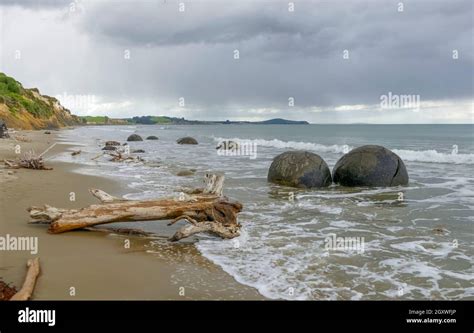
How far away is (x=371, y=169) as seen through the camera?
46.2ft

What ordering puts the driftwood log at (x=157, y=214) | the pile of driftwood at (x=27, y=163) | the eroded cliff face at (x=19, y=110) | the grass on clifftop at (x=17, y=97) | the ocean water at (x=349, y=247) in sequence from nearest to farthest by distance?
the ocean water at (x=349, y=247) < the driftwood log at (x=157, y=214) < the pile of driftwood at (x=27, y=163) < the eroded cliff face at (x=19, y=110) < the grass on clifftop at (x=17, y=97)

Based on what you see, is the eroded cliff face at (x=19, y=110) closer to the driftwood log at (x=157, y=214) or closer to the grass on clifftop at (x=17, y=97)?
the grass on clifftop at (x=17, y=97)

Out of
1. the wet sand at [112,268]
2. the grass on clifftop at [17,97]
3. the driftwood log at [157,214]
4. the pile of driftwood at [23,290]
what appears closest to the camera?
the pile of driftwood at [23,290]

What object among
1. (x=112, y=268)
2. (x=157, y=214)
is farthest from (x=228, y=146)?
(x=112, y=268)

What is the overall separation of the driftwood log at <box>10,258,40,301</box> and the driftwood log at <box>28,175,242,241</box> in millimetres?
1782

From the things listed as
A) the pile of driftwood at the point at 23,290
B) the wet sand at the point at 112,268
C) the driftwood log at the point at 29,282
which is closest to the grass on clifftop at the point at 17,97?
the wet sand at the point at 112,268

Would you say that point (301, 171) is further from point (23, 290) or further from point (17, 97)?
point (17, 97)

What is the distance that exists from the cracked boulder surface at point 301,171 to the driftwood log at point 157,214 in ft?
20.2

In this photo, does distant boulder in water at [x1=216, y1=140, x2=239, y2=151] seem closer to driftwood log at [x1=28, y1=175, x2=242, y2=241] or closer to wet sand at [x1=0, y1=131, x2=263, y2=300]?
driftwood log at [x1=28, y1=175, x2=242, y2=241]

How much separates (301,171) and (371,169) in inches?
87.3

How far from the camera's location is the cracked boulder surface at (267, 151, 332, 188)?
14.1 meters

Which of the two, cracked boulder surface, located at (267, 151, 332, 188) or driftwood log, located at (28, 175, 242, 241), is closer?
driftwood log, located at (28, 175, 242, 241)

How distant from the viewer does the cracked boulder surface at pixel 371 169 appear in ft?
46.1

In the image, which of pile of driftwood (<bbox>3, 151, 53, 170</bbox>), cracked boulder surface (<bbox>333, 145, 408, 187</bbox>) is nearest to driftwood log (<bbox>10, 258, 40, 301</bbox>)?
pile of driftwood (<bbox>3, 151, 53, 170</bbox>)
